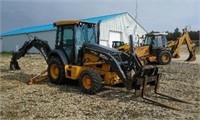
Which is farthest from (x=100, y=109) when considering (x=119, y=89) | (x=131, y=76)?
(x=119, y=89)

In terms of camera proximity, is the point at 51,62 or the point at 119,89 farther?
the point at 51,62

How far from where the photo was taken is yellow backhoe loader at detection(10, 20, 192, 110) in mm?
8352

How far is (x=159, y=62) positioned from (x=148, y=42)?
1.76 metres

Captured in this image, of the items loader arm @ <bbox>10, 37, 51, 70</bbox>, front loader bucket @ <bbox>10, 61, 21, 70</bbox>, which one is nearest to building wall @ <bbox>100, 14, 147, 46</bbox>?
front loader bucket @ <bbox>10, 61, 21, 70</bbox>

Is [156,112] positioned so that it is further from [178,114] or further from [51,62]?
[51,62]

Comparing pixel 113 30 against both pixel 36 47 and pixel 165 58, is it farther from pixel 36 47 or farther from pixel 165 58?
pixel 36 47

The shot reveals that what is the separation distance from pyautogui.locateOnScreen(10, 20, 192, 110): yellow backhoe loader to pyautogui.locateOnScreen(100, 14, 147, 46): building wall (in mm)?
22982

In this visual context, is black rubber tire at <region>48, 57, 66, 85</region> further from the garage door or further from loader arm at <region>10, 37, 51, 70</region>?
the garage door

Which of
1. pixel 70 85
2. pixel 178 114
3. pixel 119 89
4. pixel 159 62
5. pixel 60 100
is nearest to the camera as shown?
pixel 178 114

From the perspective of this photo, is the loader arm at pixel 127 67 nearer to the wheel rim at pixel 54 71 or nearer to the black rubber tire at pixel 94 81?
the black rubber tire at pixel 94 81

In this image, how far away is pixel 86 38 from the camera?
10.2 m

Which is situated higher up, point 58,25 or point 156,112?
point 58,25

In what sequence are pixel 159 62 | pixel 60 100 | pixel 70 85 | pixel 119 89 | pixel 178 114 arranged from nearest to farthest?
pixel 178 114, pixel 60 100, pixel 119 89, pixel 70 85, pixel 159 62

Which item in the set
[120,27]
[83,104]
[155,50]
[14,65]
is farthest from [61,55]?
[120,27]
